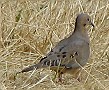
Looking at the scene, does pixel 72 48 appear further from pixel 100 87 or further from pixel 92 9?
pixel 92 9

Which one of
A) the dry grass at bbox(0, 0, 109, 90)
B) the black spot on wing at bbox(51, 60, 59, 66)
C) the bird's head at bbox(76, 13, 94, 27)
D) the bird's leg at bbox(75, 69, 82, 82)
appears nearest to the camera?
the black spot on wing at bbox(51, 60, 59, 66)

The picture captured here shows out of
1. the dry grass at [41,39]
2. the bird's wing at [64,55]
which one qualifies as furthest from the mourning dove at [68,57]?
the dry grass at [41,39]

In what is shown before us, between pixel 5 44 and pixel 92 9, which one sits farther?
pixel 92 9

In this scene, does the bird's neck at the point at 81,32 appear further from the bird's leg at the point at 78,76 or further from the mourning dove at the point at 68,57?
the bird's leg at the point at 78,76

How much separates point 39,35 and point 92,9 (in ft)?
3.08

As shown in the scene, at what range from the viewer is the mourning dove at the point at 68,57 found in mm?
5246

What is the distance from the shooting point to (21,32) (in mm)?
6336

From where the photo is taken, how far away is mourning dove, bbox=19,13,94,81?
17.2ft

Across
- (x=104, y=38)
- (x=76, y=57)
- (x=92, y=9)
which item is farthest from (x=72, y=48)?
(x=92, y=9)

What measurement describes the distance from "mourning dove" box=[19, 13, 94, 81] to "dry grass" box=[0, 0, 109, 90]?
13 cm

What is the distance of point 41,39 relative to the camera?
6316 mm

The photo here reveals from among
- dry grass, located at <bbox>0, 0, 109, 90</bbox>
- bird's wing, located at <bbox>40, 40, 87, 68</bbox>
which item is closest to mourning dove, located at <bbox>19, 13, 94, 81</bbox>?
bird's wing, located at <bbox>40, 40, 87, 68</bbox>

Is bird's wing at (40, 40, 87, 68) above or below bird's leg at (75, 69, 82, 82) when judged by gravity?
above

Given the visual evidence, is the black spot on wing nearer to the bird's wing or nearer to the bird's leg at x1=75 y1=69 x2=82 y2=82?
the bird's wing
